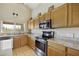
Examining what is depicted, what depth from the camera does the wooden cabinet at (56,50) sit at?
161cm

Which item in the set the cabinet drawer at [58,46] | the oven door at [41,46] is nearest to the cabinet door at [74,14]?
the cabinet drawer at [58,46]

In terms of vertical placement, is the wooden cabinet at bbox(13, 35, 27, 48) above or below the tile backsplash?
below

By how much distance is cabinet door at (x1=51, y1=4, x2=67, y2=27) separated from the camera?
1.89 meters

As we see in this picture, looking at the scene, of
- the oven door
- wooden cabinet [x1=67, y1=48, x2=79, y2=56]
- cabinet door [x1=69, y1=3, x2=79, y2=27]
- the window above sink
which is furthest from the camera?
the oven door

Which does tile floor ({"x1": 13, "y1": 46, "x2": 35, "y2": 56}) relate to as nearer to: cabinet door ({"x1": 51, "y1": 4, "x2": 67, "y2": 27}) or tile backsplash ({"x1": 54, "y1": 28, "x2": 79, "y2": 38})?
tile backsplash ({"x1": 54, "y1": 28, "x2": 79, "y2": 38})

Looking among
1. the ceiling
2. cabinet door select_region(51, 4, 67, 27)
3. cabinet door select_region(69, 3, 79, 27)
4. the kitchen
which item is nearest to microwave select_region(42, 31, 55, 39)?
the kitchen

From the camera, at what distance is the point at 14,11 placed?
1.60 m

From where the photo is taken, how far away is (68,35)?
189 cm

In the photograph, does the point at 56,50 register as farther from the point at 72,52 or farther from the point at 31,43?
the point at 31,43

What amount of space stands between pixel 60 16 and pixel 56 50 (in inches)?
26.1

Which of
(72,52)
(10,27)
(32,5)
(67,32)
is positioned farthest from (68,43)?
(10,27)

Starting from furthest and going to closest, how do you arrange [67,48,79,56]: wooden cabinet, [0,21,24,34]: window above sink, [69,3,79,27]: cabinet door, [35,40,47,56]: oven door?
[35,40,47,56]: oven door < [69,3,79,27]: cabinet door < [0,21,24,34]: window above sink < [67,48,79,56]: wooden cabinet

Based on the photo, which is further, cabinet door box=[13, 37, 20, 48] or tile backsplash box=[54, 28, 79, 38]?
tile backsplash box=[54, 28, 79, 38]

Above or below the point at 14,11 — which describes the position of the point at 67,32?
below
